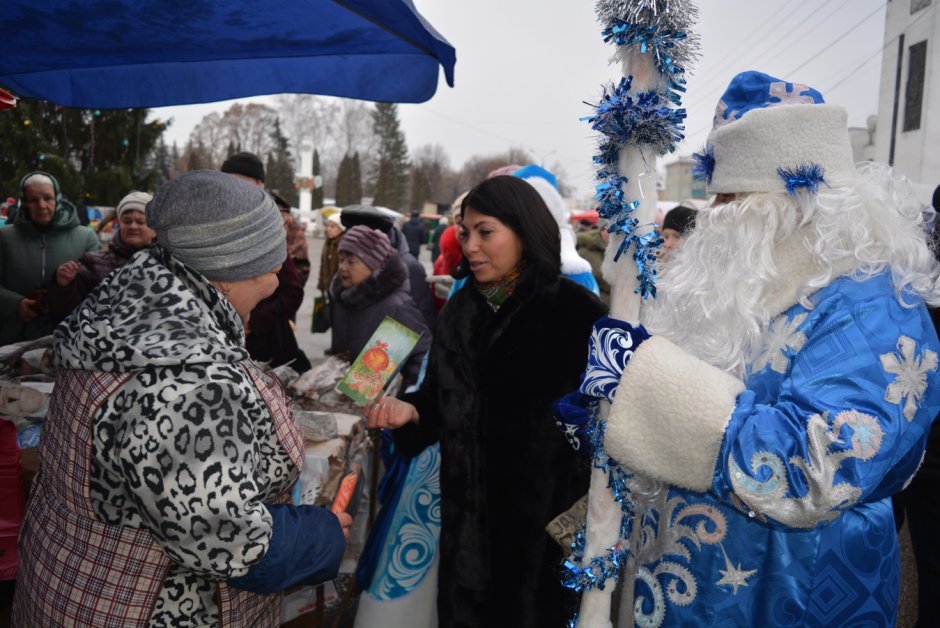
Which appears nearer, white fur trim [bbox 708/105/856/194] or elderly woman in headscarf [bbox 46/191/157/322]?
white fur trim [bbox 708/105/856/194]

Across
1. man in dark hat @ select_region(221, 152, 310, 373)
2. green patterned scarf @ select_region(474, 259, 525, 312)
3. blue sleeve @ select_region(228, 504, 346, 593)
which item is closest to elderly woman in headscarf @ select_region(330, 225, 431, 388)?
man in dark hat @ select_region(221, 152, 310, 373)

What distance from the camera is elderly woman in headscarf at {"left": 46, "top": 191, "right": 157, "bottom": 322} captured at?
13.8 feet

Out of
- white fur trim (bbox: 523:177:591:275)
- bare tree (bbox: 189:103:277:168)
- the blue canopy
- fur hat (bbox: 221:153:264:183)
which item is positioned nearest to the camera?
the blue canopy

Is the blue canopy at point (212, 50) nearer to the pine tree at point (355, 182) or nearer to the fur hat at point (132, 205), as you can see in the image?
the fur hat at point (132, 205)

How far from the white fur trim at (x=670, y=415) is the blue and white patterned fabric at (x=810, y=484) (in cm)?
4

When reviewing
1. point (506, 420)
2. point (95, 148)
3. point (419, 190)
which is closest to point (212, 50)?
point (506, 420)

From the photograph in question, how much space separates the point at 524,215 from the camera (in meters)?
2.43

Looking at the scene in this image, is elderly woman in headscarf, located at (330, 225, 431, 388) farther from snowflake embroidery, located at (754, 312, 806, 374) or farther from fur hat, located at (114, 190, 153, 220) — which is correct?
snowflake embroidery, located at (754, 312, 806, 374)

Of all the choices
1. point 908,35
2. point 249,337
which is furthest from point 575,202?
point 249,337

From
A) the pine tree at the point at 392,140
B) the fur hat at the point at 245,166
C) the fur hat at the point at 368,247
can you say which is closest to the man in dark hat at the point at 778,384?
the fur hat at the point at 368,247

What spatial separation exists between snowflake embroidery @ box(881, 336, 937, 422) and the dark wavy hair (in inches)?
53.1

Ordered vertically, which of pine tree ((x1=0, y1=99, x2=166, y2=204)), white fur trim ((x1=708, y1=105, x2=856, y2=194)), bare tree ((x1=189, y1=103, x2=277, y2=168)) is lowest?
bare tree ((x1=189, y1=103, x2=277, y2=168))

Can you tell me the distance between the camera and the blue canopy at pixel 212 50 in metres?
2.14

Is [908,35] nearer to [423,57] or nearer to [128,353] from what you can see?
[423,57]
